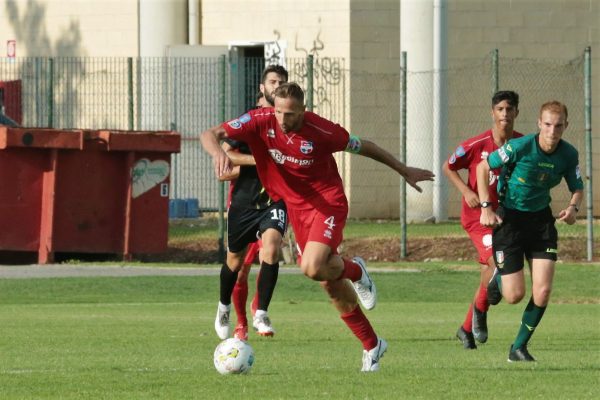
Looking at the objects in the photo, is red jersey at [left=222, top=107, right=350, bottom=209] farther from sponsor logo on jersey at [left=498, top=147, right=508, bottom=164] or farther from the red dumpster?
the red dumpster

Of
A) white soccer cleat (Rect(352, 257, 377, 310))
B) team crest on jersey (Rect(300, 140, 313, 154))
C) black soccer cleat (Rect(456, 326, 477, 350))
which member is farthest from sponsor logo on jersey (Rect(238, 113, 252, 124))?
black soccer cleat (Rect(456, 326, 477, 350))

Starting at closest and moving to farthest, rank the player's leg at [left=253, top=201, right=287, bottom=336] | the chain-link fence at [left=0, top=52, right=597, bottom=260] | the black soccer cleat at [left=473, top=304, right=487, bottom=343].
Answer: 1. the black soccer cleat at [left=473, top=304, right=487, bottom=343]
2. the player's leg at [left=253, top=201, right=287, bottom=336]
3. the chain-link fence at [left=0, top=52, right=597, bottom=260]

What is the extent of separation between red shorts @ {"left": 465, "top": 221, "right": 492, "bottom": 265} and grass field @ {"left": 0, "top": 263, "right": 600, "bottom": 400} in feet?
2.49

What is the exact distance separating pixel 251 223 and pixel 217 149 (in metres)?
2.91

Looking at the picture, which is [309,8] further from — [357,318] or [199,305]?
[357,318]

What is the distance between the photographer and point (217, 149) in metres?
9.99

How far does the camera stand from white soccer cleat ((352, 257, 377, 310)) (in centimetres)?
1084

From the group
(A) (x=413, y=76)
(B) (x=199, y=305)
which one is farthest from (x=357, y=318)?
(A) (x=413, y=76)

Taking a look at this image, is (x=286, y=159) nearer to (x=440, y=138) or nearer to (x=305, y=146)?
(x=305, y=146)

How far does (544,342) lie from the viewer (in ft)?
41.7

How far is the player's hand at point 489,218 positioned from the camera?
36.2ft

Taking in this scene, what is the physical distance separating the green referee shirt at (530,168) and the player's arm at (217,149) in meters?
2.12

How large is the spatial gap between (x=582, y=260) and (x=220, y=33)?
1140 centimetres

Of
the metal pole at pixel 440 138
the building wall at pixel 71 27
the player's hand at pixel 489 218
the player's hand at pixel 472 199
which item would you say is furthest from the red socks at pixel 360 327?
the building wall at pixel 71 27
